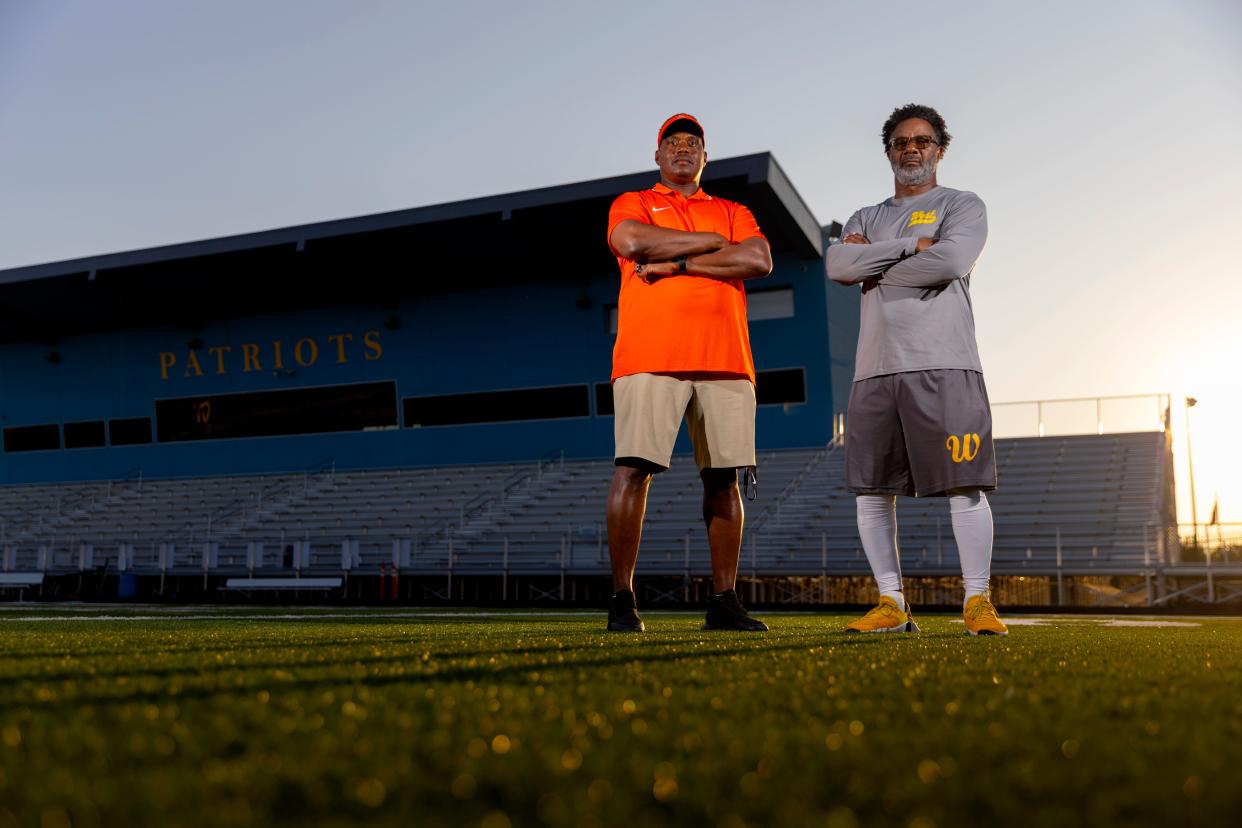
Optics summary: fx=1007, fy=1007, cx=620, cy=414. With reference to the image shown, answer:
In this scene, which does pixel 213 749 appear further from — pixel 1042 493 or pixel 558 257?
pixel 558 257

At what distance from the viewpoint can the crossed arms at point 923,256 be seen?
3672mm

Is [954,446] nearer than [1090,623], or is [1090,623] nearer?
[954,446]

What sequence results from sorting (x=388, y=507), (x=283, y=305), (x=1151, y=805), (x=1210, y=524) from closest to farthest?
(x=1151, y=805), (x=1210, y=524), (x=388, y=507), (x=283, y=305)

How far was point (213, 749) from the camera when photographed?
106 cm

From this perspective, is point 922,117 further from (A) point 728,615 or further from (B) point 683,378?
(A) point 728,615

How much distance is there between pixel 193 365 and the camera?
23031 mm

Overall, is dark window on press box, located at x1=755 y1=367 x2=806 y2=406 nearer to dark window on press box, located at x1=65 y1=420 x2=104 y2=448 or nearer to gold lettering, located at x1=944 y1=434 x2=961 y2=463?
gold lettering, located at x1=944 y1=434 x2=961 y2=463

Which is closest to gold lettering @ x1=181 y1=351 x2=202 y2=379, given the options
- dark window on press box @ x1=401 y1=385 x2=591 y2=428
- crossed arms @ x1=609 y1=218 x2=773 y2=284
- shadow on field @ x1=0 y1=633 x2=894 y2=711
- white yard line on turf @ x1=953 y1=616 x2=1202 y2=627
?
dark window on press box @ x1=401 y1=385 x2=591 y2=428

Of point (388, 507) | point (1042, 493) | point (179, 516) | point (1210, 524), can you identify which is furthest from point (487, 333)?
point (1210, 524)

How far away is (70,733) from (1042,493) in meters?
16.1

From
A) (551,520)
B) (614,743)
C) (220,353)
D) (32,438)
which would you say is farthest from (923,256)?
(32,438)

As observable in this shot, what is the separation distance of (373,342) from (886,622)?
19.0 metres

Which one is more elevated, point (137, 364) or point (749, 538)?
point (137, 364)

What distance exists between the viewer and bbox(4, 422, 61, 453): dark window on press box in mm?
24719
